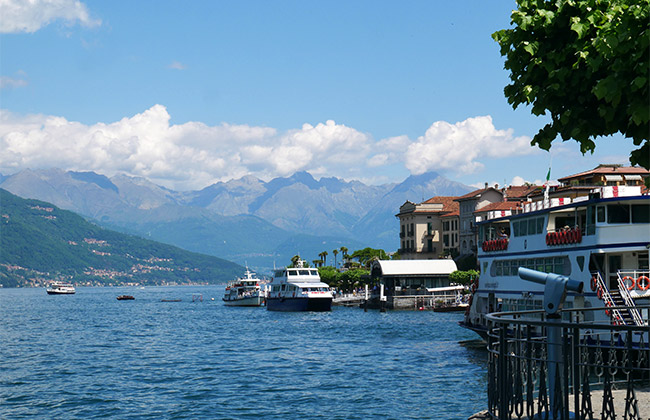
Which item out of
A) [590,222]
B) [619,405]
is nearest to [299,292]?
[590,222]

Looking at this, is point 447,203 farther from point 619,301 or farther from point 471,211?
point 619,301

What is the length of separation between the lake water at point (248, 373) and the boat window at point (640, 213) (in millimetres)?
11123

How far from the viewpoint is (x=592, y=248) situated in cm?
3694

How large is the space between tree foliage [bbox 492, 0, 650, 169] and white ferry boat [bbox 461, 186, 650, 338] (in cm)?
2184

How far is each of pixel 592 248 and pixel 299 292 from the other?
78832mm

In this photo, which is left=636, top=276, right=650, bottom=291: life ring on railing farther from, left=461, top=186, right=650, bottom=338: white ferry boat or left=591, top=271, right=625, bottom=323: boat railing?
left=591, top=271, right=625, bottom=323: boat railing

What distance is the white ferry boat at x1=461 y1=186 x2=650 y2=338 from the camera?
35.5m

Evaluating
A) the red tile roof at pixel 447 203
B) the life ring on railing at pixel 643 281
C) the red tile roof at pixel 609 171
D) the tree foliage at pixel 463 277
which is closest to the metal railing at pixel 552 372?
the life ring on railing at pixel 643 281

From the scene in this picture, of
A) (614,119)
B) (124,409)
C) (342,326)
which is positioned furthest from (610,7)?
(342,326)

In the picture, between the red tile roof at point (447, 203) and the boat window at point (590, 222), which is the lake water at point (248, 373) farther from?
the red tile roof at point (447, 203)

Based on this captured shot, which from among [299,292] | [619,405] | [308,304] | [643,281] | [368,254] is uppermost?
[368,254]

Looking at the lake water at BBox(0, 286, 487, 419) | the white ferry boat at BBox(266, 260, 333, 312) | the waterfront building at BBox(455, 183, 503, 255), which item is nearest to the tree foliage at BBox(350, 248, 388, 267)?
the waterfront building at BBox(455, 183, 503, 255)

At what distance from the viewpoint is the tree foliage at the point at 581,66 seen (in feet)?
34.1

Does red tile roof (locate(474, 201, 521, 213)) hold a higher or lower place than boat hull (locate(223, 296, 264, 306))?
higher
